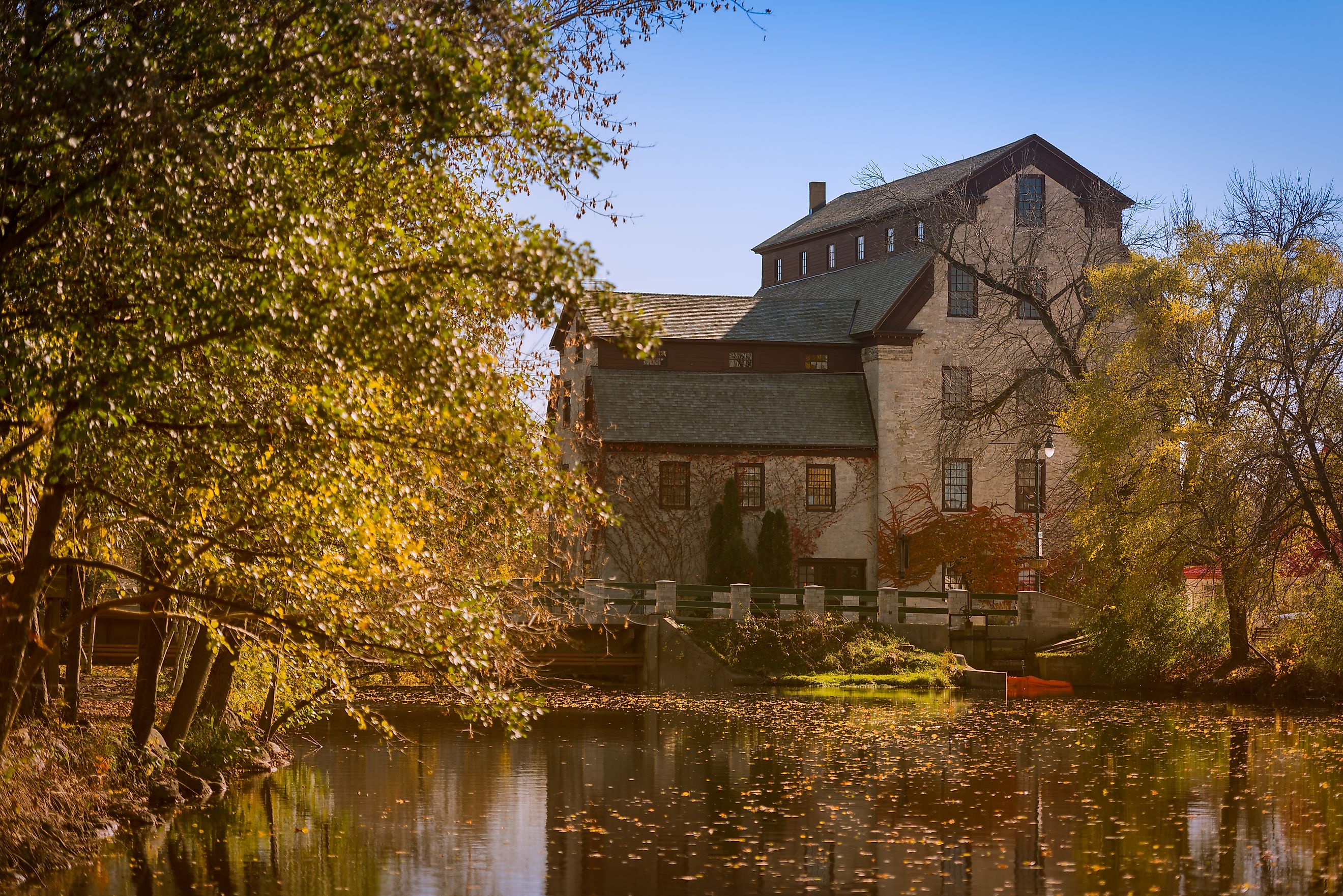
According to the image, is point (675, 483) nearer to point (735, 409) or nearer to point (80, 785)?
point (735, 409)

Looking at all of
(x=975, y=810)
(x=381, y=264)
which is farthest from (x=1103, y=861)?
(x=381, y=264)

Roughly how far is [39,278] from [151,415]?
4.46 ft

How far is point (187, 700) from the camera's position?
17484 mm

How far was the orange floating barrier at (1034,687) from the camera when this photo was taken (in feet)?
114

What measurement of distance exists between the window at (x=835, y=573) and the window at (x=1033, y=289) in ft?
30.8

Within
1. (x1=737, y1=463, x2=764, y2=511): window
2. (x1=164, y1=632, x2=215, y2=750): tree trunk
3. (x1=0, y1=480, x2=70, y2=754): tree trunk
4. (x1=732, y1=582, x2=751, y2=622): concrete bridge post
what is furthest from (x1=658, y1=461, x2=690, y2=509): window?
(x1=0, y1=480, x2=70, y2=754): tree trunk

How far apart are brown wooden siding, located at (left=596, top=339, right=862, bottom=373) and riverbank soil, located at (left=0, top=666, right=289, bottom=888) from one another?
2834 centimetres

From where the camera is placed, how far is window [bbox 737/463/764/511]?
145ft

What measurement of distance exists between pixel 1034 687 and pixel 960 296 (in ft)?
50.2

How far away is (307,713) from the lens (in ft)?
66.8

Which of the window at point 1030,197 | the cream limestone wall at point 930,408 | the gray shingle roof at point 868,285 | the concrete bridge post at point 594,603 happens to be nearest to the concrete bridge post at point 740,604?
the concrete bridge post at point 594,603

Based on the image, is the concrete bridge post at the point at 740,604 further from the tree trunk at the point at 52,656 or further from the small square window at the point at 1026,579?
the tree trunk at the point at 52,656

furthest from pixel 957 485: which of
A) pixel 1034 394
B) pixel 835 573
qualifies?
pixel 1034 394

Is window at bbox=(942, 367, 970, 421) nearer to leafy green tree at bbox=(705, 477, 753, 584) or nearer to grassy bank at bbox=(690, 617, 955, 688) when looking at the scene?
leafy green tree at bbox=(705, 477, 753, 584)
